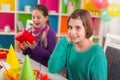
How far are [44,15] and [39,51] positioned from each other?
1.34 ft

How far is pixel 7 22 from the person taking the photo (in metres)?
3.63

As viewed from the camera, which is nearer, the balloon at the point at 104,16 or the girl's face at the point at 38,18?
the girl's face at the point at 38,18

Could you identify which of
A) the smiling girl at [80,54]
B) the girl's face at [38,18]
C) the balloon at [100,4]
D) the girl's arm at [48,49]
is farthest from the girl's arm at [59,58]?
the balloon at [100,4]

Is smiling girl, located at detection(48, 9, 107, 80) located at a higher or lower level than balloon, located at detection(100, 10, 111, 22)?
lower

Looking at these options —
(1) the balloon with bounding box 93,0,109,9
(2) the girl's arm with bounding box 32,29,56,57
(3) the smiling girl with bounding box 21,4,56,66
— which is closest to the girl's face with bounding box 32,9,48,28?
(3) the smiling girl with bounding box 21,4,56,66

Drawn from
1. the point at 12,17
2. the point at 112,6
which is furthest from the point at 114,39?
the point at 12,17

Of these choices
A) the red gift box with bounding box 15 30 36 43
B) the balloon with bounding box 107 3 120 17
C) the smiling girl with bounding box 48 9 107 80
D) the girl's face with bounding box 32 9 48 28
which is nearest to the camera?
the smiling girl with bounding box 48 9 107 80

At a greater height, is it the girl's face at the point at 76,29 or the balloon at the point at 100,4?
the balloon at the point at 100,4

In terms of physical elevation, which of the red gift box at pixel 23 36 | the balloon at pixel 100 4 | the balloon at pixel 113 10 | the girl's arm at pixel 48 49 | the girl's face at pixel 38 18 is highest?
the balloon at pixel 100 4

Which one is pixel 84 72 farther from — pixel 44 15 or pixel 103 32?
pixel 103 32

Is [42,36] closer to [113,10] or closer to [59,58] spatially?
[59,58]

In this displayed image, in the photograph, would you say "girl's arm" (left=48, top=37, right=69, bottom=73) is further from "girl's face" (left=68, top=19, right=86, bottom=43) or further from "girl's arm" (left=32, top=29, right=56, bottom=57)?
"girl's arm" (left=32, top=29, right=56, bottom=57)

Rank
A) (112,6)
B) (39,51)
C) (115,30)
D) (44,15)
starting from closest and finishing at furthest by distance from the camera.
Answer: (39,51) < (44,15) < (112,6) < (115,30)

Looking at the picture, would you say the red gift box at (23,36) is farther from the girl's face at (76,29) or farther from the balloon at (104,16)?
the balloon at (104,16)
